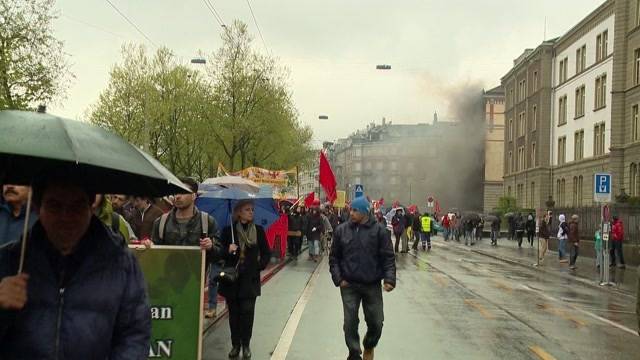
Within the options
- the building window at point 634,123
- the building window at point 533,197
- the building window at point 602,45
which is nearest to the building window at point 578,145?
the building window at point 602,45

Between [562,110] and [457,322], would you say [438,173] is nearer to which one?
[562,110]

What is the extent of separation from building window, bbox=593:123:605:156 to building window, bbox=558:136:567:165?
718 cm

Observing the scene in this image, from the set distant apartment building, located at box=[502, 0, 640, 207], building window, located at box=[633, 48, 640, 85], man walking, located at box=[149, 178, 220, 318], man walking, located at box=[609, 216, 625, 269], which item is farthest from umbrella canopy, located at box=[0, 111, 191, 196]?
building window, located at box=[633, 48, 640, 85]

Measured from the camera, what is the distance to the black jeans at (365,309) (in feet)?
22.7

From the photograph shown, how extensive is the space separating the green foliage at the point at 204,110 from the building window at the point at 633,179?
18.9 m

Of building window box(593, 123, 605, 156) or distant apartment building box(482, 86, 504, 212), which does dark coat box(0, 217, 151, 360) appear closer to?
building window box(593, 123, 605, 156)

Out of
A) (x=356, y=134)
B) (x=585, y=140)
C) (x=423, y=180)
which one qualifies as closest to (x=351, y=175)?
(x=356, y=134)

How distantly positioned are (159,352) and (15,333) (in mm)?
3426

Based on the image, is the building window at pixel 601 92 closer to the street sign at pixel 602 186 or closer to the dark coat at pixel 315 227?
the street sign at pixel 602 186

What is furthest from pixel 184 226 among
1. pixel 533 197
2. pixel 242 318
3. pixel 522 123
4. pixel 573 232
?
pixel 522 123

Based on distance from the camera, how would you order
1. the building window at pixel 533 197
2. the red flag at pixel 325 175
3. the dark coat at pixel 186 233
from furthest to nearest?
1. the building window at pixel 533 197
2. the red flag at pixel 325 175
3. the dark coat at pixel 186 233

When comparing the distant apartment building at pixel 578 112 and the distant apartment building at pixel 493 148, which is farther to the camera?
the distant apartment building at pixel 493 148

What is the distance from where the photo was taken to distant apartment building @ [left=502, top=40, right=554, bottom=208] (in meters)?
56.0

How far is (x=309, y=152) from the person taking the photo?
60812 mm
